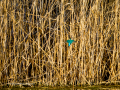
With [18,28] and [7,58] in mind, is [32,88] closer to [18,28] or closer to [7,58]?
[7,58]

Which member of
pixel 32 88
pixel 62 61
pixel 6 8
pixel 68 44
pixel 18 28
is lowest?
pixel 32 88

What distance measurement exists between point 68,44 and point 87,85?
0.52 m

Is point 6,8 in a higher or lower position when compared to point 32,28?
higher

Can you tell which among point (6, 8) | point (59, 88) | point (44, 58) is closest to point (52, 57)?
point (44, 58)

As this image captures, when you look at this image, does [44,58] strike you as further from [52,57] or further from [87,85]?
[87,85]

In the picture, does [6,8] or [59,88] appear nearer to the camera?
[59,88]

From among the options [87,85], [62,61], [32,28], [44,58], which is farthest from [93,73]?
[32,28]

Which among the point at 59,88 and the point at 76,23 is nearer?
the point at 59,88

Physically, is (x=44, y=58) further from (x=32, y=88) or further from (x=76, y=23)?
(x=76, y=23)

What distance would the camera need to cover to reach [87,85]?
2.66 m

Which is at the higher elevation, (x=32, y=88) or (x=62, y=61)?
(x=62, y=61)

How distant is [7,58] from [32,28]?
1.56 ft

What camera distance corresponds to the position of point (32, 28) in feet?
9.26

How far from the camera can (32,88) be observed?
8.45ft
